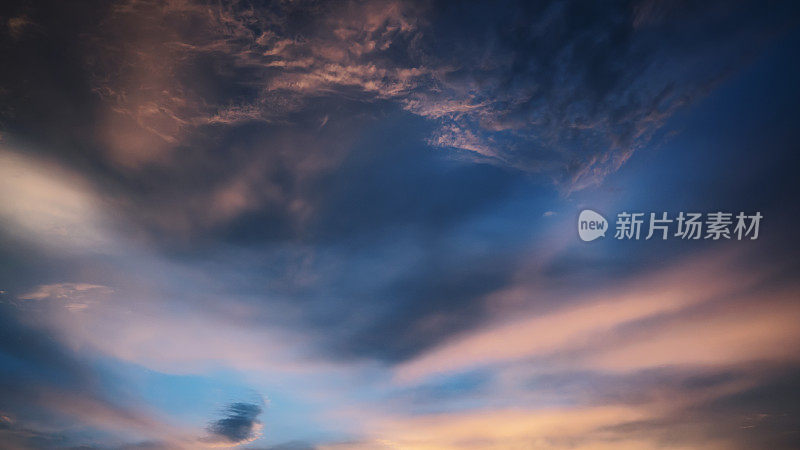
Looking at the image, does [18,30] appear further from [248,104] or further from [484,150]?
[484,150]

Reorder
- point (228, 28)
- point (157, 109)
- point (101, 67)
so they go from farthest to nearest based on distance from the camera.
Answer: point (157, 109) → point (101, 67) → point (228, 28)

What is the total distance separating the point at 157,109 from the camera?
12.7m

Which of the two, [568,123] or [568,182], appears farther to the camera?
→ [568,182]

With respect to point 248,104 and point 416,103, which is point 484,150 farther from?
point 248,104

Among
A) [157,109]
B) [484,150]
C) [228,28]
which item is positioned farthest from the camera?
[484,150]

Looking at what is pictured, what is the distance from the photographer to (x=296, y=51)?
1145 centimetres

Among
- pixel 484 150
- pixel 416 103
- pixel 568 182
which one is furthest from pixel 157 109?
pixel 568 182

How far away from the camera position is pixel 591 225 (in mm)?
14492

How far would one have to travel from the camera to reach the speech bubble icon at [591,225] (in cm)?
1440

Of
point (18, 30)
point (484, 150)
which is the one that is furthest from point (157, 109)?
point (484, 150)

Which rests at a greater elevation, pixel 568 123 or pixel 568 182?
pixel 568 123

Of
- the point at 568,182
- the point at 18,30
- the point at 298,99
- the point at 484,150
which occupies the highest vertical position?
the point at 18,30

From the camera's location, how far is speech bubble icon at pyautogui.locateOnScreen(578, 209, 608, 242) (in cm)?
1440

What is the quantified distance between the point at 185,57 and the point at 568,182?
647 inches
